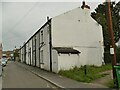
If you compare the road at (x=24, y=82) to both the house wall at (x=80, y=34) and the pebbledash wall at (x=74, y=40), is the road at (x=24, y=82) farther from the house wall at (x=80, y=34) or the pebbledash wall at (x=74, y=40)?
the house wall at (x=80, y=34)

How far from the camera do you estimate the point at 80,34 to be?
1065 inches

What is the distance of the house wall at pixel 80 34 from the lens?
85.9ft

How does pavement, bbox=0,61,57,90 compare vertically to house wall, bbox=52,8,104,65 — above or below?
below

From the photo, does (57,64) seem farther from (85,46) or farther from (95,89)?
(95,89)

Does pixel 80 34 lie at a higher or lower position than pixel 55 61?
higher

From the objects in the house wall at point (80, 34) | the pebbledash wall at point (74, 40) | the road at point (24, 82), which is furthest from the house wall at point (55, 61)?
the road at point (24, 82)

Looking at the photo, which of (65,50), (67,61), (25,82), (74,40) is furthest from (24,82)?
(74,40)

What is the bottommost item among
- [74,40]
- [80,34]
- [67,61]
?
[67,61]

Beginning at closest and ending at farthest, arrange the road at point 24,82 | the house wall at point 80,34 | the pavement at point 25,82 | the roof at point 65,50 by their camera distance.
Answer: the pavement at point 25,82 < the road at point 24,82 < the roof at point 65,50 < the house wall at point 80,34

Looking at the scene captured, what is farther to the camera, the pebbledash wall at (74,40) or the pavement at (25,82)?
the pebbledash wall at (74,40)

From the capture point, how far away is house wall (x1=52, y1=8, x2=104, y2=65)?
26.2 meters

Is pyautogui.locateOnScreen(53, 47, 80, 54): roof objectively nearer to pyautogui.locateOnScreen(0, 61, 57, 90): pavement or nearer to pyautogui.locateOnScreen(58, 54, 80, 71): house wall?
pyautogui.locateOnScreen(58, 54, 80, 71): house wall

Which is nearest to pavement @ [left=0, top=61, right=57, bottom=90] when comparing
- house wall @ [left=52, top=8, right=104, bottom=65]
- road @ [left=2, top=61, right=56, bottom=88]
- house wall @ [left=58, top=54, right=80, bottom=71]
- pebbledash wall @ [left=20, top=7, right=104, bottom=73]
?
road @ [left=2, top=61, right=56, bottom=88]

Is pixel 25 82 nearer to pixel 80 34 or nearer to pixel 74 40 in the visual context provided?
pixel 74 40
